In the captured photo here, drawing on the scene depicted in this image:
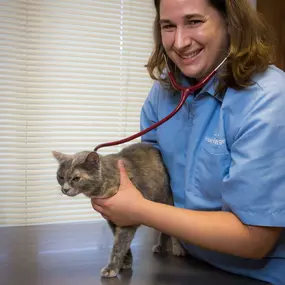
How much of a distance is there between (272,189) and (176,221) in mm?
228

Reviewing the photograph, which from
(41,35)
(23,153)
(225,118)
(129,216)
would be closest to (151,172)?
(129,216)

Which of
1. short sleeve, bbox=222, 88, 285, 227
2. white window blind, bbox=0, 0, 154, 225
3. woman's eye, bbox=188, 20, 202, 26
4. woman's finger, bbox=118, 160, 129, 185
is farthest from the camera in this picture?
white window blind, bbox=0, 0, 154, 225

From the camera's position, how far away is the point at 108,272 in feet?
3.14

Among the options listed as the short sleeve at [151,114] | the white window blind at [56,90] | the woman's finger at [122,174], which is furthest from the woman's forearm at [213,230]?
the white window blind at [56,90]

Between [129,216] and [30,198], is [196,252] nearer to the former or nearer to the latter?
[129,216]

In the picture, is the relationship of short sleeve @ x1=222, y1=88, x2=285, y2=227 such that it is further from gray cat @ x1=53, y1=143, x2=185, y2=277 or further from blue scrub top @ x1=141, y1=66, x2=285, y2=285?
gray cat @ x1=53, y1=143, x2=185, y2=277

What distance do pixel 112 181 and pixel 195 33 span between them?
437 millimetres

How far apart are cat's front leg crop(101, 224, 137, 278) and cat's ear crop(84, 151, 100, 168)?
19 cm

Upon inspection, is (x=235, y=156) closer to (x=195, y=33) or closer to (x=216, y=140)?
(x=216, y=140)

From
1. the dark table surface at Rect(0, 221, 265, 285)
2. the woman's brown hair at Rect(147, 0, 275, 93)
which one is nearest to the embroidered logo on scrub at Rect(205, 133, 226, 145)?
the woman's brown hair at Rect(147, 0, 275, 93)

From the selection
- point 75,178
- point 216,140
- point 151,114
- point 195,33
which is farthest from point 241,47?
point 75,178

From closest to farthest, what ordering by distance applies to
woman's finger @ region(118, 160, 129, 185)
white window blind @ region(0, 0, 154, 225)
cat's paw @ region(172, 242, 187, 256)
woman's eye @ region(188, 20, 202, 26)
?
woman's eye @ region(188, 20, 202, 26), woman's finger @ region(118, 160, 129, 185), cat's paw @ region(172, 242, 187, 256), white window blind @ region(0, 0, 154, 225)

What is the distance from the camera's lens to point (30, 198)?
2.01 m

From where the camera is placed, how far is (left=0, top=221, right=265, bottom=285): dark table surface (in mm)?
928
